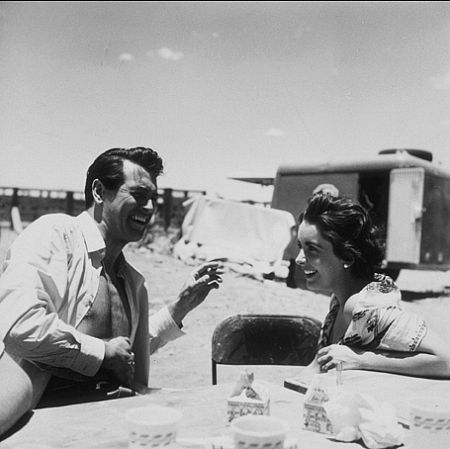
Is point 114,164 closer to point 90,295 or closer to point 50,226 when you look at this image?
point 50,226

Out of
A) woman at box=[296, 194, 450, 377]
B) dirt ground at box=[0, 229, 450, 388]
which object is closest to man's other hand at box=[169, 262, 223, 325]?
woman at box=[296, 194, 450, 377]

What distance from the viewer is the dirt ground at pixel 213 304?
499 centimetres

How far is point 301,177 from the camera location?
9.67 m

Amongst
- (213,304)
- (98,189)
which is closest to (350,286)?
(98,189)

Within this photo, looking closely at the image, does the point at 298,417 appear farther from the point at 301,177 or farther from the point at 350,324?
the point at 301,177

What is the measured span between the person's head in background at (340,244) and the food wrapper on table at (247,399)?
104cm

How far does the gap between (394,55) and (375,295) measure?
180 inches

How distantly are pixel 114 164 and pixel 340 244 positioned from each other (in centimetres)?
102

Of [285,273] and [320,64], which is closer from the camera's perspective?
[320,64]

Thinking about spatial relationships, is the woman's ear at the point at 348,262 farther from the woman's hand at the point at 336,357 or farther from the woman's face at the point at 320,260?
the woman's hand at the point at 336,357

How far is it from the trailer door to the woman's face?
6262 mm

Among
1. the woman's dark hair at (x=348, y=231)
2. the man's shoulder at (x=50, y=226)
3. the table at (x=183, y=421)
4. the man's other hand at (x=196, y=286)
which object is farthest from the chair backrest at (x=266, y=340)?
the man's shoulder at (x=50, y=226)

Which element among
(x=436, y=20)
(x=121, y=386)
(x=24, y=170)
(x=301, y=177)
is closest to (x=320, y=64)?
(x=301, y=177)

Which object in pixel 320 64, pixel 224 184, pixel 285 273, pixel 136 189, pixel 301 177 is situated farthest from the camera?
pixel 224 184
